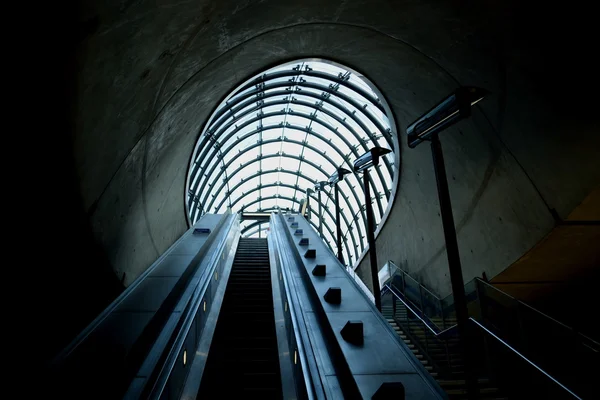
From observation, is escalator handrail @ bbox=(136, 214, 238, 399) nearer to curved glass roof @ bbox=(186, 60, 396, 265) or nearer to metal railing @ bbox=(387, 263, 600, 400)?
metal railing @ bbox=(387, 263, 600, 400)

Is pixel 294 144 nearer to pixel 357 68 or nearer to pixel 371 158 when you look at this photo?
pixel 357 68

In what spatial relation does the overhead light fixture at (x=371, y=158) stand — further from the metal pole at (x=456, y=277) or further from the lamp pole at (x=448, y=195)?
the metal pole at (x=456, y=277)

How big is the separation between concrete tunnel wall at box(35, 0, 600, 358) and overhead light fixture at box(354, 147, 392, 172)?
2037 millimetres

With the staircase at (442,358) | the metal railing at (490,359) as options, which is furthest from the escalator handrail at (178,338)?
the staircase at (442,358)

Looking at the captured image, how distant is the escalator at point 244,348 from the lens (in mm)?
4352

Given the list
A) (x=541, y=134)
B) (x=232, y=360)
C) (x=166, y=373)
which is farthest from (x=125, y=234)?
(x=541, y=134)

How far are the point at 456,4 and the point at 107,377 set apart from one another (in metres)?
6.75

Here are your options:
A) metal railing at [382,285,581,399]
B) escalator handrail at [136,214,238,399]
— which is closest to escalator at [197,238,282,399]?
escalator handrail at [136,214,238,399]

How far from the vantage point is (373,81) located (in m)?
9.26

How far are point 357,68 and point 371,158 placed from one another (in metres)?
3.52

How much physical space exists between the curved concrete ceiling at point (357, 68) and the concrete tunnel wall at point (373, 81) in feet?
0.08

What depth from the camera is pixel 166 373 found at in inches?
127

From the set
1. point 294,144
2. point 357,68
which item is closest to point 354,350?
point 357,68

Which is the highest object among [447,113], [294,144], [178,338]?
[294,144]
